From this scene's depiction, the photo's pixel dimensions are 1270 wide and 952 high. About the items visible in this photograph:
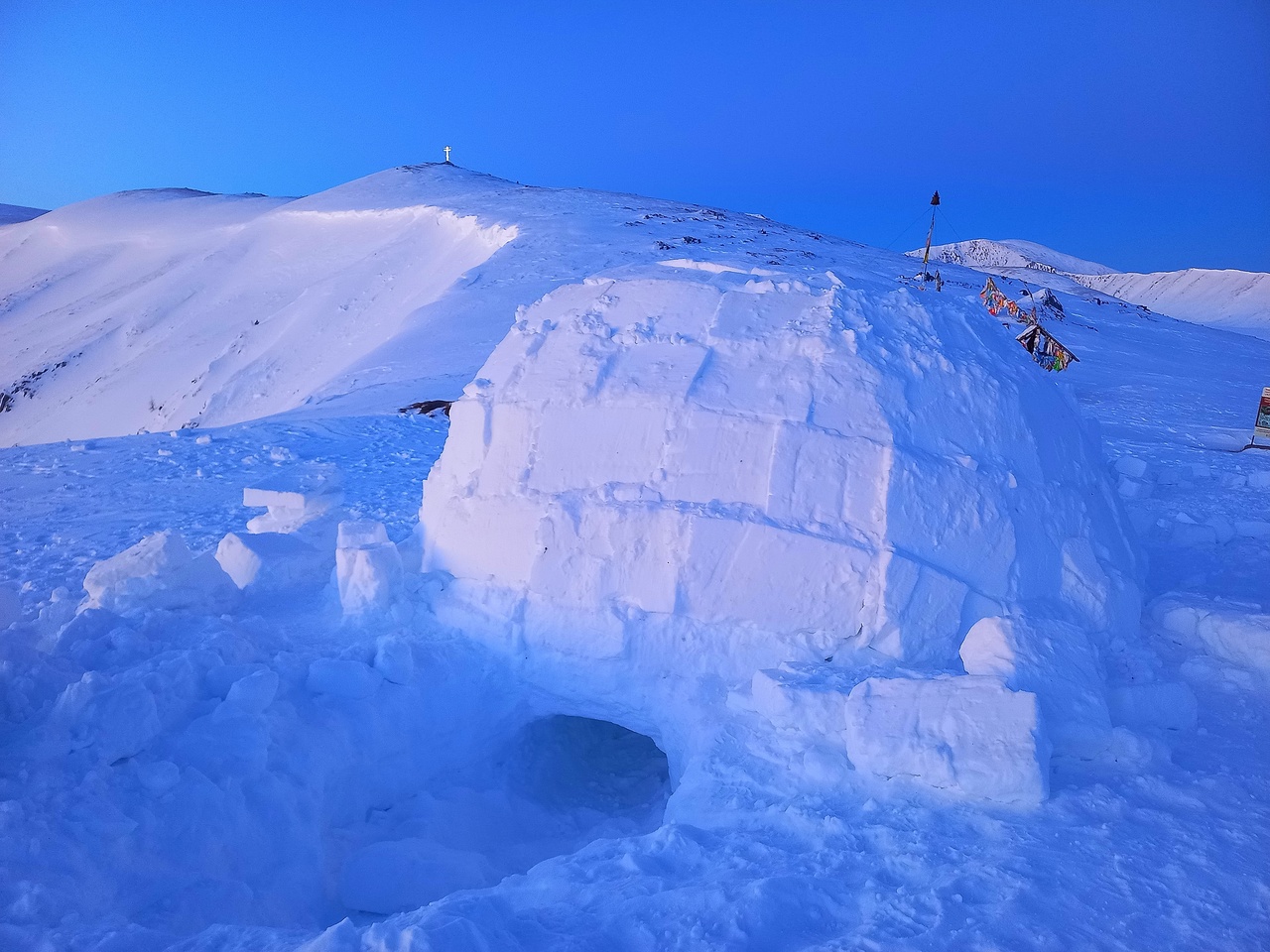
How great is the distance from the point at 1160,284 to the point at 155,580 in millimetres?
70240

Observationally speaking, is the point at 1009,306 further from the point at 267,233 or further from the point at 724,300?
the point at 267,233

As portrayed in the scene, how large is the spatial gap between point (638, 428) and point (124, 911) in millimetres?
2937

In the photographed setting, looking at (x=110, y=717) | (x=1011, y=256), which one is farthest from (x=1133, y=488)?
(x=1011, y=256)

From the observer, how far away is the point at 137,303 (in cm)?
2348

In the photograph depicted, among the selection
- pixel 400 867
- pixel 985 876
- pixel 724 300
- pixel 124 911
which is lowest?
pixel 400 867

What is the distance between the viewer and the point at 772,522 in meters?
3.96

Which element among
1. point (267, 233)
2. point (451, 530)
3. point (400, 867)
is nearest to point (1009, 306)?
point (451, 530)

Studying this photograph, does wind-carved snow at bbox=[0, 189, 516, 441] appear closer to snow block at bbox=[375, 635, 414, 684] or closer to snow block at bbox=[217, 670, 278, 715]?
snow block at bbox=[375, 635, 414, 684]

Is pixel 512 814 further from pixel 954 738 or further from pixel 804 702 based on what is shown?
pixel 954 738

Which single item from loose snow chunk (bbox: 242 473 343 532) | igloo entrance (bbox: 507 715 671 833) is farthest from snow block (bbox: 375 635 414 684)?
loose snow chunk (bbox: 242 473 343 532)

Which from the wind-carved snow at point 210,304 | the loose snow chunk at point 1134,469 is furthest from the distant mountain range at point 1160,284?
the loose snow chunk at point 1134,469

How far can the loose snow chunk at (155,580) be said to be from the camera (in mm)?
4348

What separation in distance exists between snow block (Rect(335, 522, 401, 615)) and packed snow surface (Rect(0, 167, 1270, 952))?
17 mm

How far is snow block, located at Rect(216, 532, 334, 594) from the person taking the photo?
196 inches
